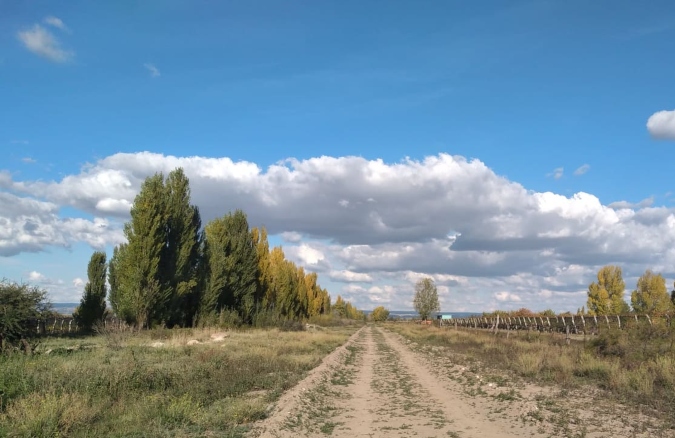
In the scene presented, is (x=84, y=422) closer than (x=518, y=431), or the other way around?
(x=84, y=422)

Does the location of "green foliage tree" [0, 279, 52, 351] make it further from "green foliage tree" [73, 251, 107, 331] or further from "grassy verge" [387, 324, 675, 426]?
"green foliage tree" [73, 251, 107, 331]

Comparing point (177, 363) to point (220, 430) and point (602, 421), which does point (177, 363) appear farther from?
point (602, 421)

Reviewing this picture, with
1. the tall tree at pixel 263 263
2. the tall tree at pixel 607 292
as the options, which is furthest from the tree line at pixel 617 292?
the tall tree at pixel 263 263

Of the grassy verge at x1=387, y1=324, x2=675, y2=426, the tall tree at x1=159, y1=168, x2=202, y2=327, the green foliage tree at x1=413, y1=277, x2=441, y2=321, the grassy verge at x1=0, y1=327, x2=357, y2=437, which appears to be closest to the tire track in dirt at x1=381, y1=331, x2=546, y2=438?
the grassy verge at x1=387, y1=324, x2=675, y2=426

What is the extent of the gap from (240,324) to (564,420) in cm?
4002

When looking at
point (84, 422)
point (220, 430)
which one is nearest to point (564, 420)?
point (220, 430)

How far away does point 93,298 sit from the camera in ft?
157

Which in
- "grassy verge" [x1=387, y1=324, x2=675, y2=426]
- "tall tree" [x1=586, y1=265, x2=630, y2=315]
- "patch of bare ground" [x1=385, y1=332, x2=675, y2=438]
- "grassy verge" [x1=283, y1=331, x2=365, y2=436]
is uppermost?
"tall tree" [x1=586, y1=265, x2=630, y2=315]

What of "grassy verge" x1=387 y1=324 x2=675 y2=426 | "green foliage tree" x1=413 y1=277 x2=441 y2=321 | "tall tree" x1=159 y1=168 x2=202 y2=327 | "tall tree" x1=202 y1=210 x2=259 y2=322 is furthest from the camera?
"green foliage tree" x1=413 y1=277 x2=441 y2=321

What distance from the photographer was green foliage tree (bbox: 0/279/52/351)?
51.4 ft

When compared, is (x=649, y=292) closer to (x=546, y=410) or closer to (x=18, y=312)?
(x=546, y=410)

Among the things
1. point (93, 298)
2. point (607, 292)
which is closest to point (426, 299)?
point (607, 292)

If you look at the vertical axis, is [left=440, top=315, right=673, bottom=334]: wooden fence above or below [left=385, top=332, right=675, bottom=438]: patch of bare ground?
above

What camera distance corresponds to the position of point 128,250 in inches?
1375
